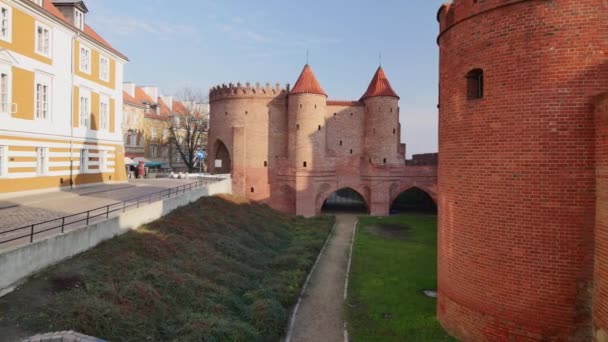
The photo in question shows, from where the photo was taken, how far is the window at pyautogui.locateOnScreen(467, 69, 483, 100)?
32.7 feet

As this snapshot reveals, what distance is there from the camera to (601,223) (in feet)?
25.4

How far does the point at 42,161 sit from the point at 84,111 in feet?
13.8

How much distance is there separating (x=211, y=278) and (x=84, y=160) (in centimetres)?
1343

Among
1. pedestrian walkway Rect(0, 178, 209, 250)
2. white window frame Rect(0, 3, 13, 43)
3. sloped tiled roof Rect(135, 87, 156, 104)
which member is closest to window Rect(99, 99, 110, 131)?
A: pedestrian walkway Rect(0, 178, 209, 250)

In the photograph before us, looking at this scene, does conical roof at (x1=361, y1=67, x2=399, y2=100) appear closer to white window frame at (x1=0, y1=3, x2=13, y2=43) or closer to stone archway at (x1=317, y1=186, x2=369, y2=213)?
stone archway at (x1=317, y1=186, x2=369, y2=213)

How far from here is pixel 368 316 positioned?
41.9 ft

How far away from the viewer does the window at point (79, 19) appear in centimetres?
2200

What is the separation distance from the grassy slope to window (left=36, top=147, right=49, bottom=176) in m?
6.62

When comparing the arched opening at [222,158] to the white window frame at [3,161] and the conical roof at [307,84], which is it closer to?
the conical roof at [307,84]

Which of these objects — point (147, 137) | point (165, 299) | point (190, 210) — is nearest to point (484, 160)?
point (165, 299)

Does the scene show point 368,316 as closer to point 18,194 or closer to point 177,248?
point 177,248

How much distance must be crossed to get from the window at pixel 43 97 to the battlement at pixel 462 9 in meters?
17.3

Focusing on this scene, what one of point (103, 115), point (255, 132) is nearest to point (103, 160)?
point (103, 115)

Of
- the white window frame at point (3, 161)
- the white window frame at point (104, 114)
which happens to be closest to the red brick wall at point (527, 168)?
the white window frame at point (3, 161)
